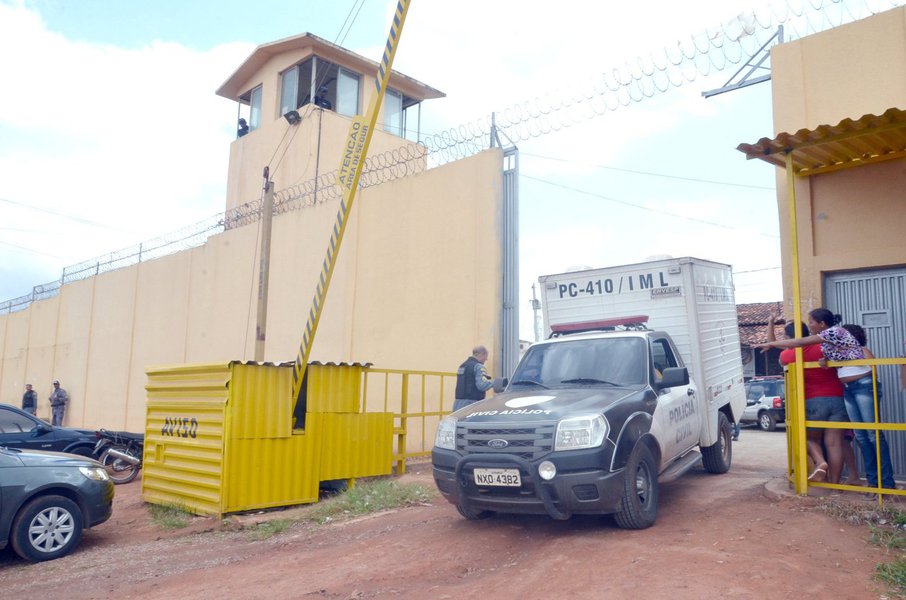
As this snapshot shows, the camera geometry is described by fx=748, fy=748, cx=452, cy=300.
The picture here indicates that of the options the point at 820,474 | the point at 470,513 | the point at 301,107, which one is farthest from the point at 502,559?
the point at 301,107

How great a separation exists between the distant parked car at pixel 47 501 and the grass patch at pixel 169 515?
0.78 metres

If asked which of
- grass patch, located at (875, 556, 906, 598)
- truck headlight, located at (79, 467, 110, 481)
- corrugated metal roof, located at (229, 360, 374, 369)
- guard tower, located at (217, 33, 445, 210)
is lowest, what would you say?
grass patch, located at (875, 556, 906, 598)

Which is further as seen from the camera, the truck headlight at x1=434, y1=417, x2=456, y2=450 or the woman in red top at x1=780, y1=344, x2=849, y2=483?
the woman in red top at x1=780, y1=344, x2=849, y2=483

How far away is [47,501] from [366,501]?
10.6 ft

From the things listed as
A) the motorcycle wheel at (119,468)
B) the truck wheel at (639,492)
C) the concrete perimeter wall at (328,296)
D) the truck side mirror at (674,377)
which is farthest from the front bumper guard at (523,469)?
the motorcycle wheel at (119,468)

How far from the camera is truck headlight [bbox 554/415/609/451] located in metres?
5.68

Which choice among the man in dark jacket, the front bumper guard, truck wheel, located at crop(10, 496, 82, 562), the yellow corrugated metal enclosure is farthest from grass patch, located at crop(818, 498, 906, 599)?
truck wheel, located at crop(10, 496, 82, 562)

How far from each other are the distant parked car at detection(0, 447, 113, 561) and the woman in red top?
7069 millimetres

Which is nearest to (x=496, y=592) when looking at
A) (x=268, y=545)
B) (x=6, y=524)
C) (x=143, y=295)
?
(x=268, y=545)

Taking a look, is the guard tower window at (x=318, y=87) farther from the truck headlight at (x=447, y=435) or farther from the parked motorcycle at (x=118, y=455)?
the truck headlight at (x=447, y=435)

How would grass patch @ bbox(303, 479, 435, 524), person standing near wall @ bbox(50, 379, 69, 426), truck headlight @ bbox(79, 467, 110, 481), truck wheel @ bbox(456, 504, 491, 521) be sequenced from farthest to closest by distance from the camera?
1. person standing near wall @ bbox(50, 379, 69, 426)
2. grass patch @ bbox(303, 479, 435, 524)
3. truck headlight @ bbox(79, 467, 110, 481)
4. truck wheel @ bbox(456, 504, 491, 521)

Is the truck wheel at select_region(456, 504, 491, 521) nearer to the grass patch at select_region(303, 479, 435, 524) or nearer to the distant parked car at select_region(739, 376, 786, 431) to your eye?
the grass patch at select_region(303, 479, 435, 524)

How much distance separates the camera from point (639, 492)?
6.12m

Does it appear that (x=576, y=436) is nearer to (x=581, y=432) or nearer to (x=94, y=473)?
(x=581, y=432)
